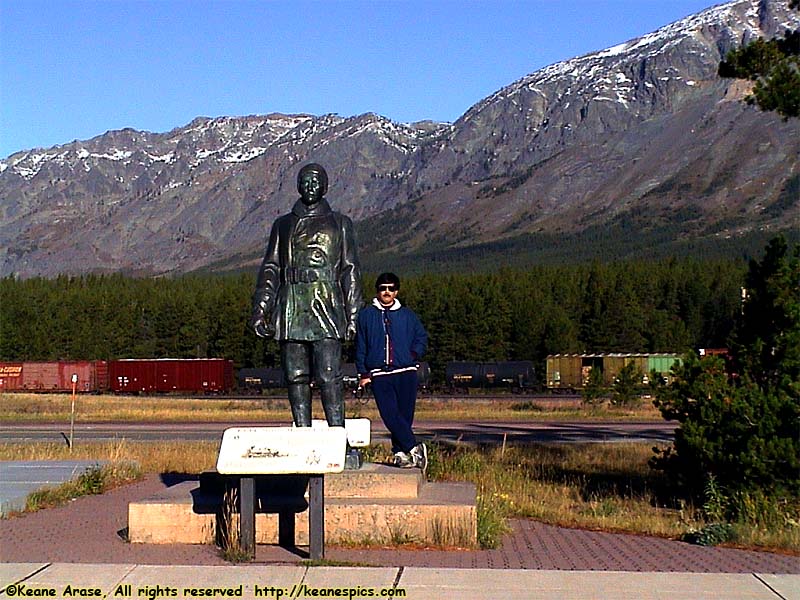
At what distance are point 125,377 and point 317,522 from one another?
6848 cm

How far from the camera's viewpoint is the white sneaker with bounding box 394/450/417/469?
41.1ft

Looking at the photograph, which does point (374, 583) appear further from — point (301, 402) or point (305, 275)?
point (305, 275)

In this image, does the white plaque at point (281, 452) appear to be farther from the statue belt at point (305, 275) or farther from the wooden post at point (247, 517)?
the statue belt at point (305, 275)

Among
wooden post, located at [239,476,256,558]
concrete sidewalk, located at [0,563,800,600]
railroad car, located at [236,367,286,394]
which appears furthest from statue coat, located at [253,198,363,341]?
railroad car, located at [236,367,286,394]

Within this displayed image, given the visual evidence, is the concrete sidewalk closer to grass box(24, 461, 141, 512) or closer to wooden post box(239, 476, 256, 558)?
wooden post box(239, 476, 256, 558)

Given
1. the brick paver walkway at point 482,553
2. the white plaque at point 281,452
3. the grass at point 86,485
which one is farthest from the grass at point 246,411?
the white plaque at point 281,452

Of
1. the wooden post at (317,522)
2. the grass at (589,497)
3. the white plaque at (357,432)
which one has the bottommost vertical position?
the grass at (589,497)

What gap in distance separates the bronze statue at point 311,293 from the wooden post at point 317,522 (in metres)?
2.26

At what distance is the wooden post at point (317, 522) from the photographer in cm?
988

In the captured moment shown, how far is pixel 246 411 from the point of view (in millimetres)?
48594

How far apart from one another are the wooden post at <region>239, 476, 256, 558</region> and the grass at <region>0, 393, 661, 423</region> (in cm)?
2998

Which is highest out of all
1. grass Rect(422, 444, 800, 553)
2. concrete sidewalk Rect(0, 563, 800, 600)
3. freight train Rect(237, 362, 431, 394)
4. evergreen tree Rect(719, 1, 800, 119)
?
evergreen tree Rect(719, 1, 800, 119)

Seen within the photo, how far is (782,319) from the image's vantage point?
14.4 metres

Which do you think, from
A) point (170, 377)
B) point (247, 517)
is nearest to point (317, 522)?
point (247, 517)
